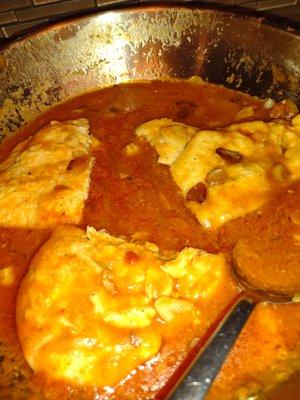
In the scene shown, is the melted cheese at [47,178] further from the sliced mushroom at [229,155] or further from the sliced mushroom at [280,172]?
the sliced mushroom at [280,172]

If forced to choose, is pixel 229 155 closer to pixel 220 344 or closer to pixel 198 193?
pixel 198 193

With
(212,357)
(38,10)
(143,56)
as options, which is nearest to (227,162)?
(212,357)

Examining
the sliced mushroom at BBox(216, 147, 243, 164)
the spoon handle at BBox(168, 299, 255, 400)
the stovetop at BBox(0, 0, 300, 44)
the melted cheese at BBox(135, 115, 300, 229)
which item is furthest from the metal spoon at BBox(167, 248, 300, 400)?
the stovetop at BBox(0, 0, 300, 44)

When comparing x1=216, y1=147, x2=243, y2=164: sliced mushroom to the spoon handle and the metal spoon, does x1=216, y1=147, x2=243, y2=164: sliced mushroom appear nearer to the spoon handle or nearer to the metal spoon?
the metal spoon

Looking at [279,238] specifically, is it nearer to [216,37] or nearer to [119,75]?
[216,37]

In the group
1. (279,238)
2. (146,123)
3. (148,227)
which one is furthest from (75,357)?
(146,123)
